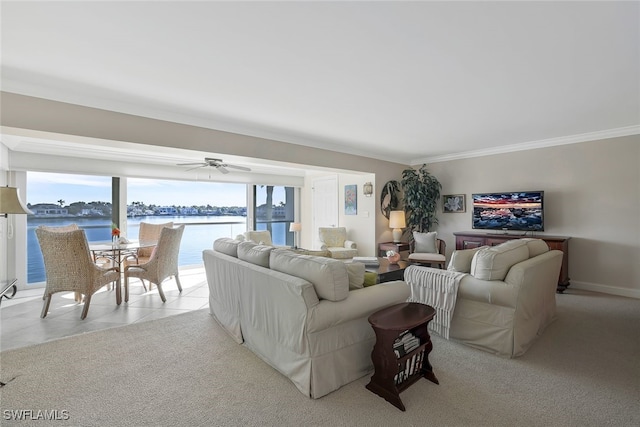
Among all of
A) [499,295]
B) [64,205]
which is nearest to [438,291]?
[499,295]

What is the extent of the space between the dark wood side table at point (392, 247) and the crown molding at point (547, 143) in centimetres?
197

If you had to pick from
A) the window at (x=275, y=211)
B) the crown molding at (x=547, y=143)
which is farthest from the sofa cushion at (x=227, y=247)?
the crown molding at (x=547, y=143)

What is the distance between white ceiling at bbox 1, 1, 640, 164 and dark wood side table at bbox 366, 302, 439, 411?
197 cm

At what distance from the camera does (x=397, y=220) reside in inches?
238

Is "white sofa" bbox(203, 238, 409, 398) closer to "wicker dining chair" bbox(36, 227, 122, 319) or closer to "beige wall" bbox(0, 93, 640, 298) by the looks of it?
"beige wall" bbox(0, 93, 640, 298)

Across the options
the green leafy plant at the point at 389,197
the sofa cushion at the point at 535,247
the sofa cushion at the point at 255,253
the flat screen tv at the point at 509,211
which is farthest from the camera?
the green leafy plant at the point at 389,197

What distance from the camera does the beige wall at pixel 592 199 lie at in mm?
4257

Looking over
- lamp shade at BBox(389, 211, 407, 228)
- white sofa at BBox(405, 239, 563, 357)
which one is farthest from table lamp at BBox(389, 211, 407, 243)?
white sofa at BBox(405, 239, 563, 357)

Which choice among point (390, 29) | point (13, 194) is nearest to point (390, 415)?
point (390, 29)

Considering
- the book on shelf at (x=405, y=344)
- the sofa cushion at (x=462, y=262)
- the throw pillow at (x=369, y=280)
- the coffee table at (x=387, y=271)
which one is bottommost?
the book on shelf at (x=405, y=344)

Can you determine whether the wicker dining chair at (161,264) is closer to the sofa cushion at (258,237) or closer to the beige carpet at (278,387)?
the beige carpet at (278,387)

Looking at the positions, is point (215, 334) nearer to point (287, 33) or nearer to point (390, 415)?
point (390, 415)

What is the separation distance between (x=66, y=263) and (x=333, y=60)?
3.92m

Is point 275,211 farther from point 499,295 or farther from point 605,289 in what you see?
Result: point 605,289
